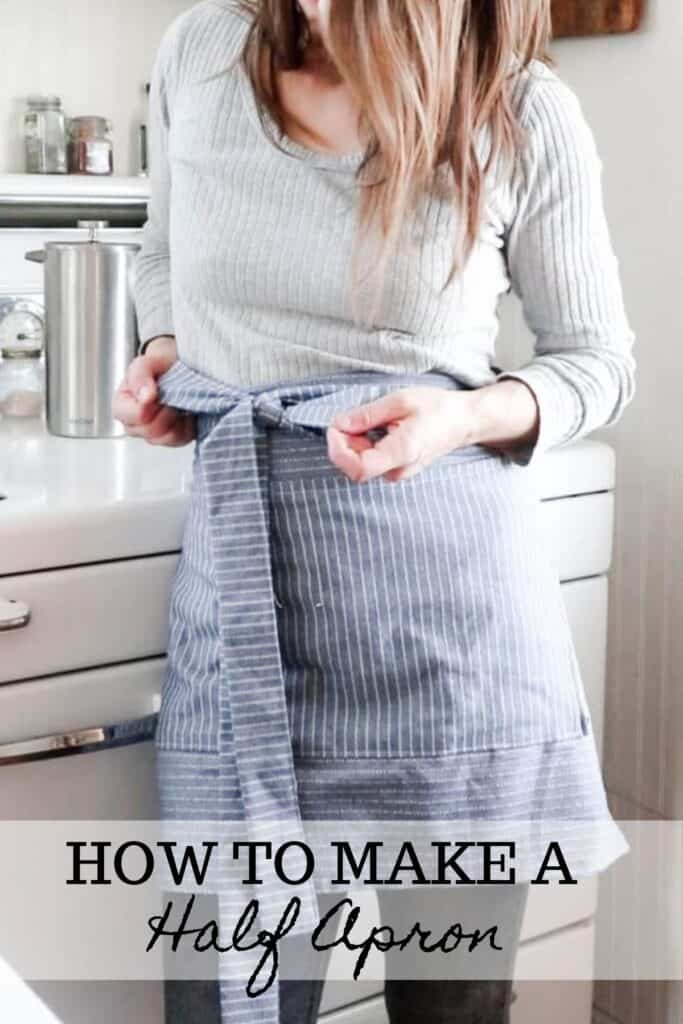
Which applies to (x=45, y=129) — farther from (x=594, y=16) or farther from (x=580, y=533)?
(x=580, y=533)

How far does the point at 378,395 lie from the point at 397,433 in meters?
0.10

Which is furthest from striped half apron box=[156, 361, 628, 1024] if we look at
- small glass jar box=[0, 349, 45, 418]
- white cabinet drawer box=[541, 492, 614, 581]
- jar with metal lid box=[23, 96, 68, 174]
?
jar with metal lid box=[23, 96, 68, 174]

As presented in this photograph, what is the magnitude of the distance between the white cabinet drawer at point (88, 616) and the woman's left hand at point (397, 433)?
0.32 meters

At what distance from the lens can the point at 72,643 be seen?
128cm

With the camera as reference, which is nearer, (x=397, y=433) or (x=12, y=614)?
(x=397, y=433)

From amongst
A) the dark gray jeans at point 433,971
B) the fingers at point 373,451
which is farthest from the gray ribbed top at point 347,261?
the dark gray jeans at point 433,971

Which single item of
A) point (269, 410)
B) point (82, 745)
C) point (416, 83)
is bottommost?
point (82, 745)

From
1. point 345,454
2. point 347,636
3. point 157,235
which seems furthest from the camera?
point 157,235

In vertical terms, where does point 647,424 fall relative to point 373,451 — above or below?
below

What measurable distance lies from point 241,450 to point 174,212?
0.22 m

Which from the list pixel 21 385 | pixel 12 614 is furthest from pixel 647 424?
pixel 12 614

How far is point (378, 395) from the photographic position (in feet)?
3.69

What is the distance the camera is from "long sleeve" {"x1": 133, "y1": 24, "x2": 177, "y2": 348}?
1271mm

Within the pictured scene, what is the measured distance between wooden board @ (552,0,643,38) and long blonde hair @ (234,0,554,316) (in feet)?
1.80
